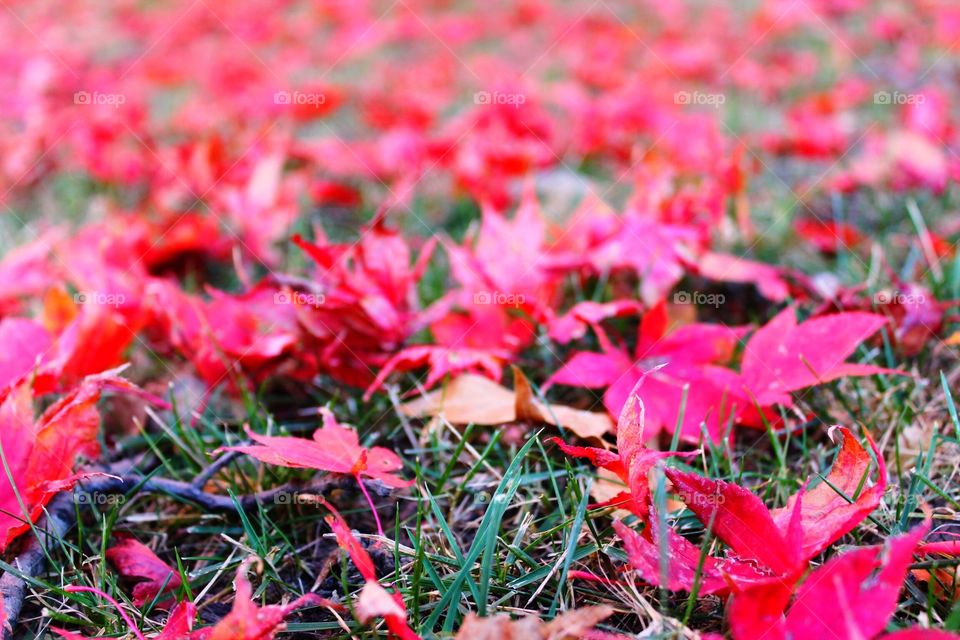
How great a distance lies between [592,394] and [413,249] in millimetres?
860

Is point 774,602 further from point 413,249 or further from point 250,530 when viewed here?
point 413,249

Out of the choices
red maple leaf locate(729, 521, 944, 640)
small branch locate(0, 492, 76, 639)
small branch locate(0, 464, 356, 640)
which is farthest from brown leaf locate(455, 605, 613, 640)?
small branch locate(0, 492, 76, 639)

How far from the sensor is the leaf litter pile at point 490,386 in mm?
812

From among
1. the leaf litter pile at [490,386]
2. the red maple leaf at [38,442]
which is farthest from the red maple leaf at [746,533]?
the red maple leaf at [38,442]

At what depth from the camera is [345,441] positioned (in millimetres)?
929

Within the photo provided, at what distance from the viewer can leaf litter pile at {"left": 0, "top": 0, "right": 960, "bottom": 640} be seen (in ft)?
2.67

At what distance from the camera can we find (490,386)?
3.84 feet

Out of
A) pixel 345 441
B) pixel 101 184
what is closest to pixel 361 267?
pixel 345 441

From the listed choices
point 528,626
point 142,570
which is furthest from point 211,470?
point 528,626

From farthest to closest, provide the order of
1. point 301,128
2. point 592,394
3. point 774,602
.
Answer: point 301,128, point 592,394, point 774,602

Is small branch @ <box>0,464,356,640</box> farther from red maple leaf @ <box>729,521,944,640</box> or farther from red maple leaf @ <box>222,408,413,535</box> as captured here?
red maple leaf @ <box>729,521,944,640</box>

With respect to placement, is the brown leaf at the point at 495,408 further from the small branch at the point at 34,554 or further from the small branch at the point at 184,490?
the small branch at the point at 34,554

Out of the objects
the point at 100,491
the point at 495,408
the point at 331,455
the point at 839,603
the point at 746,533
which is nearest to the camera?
the point at 839,603

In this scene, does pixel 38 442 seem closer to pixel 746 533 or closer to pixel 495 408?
pixel 495 408
